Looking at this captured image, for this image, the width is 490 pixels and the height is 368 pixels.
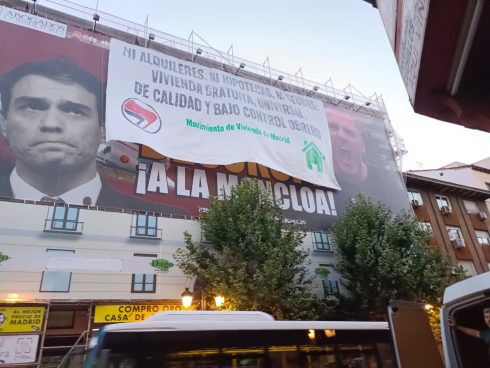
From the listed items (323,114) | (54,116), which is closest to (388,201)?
(323,114)

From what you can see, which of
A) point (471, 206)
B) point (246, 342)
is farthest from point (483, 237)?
point (246, 342)

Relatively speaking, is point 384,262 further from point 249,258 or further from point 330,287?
point 249,258

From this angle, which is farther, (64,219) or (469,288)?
(64,219)

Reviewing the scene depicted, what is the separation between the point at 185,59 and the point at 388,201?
14527mm

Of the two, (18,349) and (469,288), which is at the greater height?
(18,349)

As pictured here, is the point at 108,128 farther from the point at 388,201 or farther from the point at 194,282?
the point at 388,201

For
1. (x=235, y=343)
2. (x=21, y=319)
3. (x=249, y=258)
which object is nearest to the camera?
(x=235, y=343)

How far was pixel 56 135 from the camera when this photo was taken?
49.5 ft

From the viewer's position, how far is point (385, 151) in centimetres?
2456

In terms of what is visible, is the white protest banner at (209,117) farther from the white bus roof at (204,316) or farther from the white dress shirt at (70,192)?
the white bus roof at (204,316)

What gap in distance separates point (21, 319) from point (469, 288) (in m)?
13.1

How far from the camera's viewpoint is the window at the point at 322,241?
18.8m

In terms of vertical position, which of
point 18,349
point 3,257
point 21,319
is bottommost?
point 18,349

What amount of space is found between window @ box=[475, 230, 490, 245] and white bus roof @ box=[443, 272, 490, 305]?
2651 centimetres
